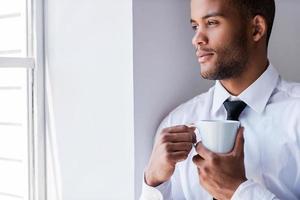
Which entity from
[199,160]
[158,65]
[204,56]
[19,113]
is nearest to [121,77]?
[158,65]

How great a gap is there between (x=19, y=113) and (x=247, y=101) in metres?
0.74

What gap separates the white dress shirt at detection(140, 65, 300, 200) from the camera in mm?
1011

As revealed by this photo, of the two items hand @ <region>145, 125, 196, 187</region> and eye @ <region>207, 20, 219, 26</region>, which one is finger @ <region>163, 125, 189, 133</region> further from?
eye @ <region>207, 20, 219, 26</region>

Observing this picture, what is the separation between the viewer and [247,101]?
1049 millimetres

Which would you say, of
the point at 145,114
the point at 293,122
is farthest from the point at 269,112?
the point at 145,114

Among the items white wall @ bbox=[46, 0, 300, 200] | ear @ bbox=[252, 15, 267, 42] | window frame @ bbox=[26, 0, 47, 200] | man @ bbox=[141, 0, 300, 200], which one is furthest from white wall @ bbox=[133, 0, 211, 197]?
window frame @ bbox=[26, 0, 47, 200]

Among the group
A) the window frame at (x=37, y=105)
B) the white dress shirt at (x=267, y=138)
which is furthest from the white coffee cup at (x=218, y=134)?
the window frame at (x=37, y=105)

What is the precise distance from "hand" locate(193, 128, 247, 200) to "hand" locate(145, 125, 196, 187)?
4cm

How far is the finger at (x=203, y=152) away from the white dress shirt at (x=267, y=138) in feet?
0.48

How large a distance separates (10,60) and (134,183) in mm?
511

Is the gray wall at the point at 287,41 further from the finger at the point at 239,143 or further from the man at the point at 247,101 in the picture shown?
the finger at the point at 239,143

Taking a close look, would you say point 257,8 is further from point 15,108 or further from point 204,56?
point 15,108

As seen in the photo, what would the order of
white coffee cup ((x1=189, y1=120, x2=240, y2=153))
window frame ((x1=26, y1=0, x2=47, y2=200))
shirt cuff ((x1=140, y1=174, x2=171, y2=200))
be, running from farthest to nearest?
window frame ((x1=26, y1=0, x2=47, y2=200)) → shirt cuff ((x1=140, y1=174, x2=171, y2=200)) → white coffee cup ((x1=189, y1=120, x2=240, y2=153))

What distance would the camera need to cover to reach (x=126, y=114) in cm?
117
